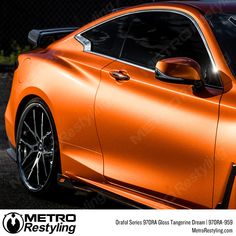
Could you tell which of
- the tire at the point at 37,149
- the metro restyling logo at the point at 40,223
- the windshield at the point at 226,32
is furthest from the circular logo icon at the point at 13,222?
the windshield at the point at 226,32

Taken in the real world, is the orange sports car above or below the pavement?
above

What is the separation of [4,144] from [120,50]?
3166 mm

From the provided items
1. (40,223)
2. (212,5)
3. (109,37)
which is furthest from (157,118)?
(109,37)

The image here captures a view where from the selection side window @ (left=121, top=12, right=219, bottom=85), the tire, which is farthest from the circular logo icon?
side window @ (left=121, top=12, right=219, bottom=85)

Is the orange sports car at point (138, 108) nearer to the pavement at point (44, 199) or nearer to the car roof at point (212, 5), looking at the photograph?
the car roof at point (212, 5)

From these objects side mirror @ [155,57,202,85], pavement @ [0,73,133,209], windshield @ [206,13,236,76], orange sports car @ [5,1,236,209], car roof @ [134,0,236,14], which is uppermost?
car roof @ [134,0,236,14]

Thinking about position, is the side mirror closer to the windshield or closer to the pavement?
the windshield

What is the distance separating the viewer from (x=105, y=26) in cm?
733

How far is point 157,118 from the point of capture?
6.18 m

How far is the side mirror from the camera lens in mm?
5945

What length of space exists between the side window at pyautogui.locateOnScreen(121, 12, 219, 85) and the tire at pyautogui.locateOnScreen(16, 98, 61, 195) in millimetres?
1004

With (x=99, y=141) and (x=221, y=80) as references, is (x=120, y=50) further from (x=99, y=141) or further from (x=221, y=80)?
(x=221, y=80)

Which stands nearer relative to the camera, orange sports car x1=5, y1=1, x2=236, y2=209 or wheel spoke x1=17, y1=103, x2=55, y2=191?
orange sports car x1=5, y1=1, x2=236, y2=209

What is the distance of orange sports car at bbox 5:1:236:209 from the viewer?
585 cm
